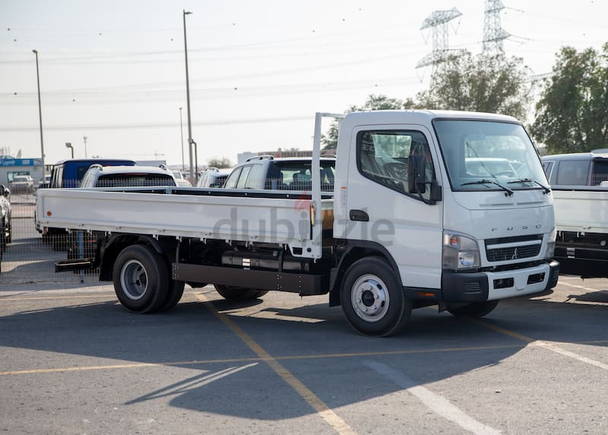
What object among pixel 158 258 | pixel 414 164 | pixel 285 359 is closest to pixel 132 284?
pixel 158 258

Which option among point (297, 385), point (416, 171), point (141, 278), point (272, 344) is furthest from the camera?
Result: point (141, 278)

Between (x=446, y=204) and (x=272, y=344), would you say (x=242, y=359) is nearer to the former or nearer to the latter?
(x=272, y=344)

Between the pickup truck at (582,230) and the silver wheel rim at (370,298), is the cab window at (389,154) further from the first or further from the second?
the pickup truck at (582,230)

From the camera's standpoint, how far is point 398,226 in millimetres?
9109

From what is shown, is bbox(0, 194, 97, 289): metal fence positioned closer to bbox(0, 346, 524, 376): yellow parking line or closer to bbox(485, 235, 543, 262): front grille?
bbox(0, 346, 524, 376): yellow parking line

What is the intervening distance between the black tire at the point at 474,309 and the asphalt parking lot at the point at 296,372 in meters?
0.21

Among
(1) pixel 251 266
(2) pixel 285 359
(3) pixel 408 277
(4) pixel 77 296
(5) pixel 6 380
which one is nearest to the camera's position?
(5) pixel 6 380

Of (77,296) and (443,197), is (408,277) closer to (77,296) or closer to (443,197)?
(443,197)

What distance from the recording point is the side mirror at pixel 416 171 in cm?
873

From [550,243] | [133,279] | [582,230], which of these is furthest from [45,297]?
[582,230]

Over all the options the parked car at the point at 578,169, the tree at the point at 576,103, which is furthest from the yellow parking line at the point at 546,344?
the tree at the point at 576,103

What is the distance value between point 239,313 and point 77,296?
10.7 feet

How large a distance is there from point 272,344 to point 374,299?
1219mm

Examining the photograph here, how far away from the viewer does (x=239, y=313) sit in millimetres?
11305
